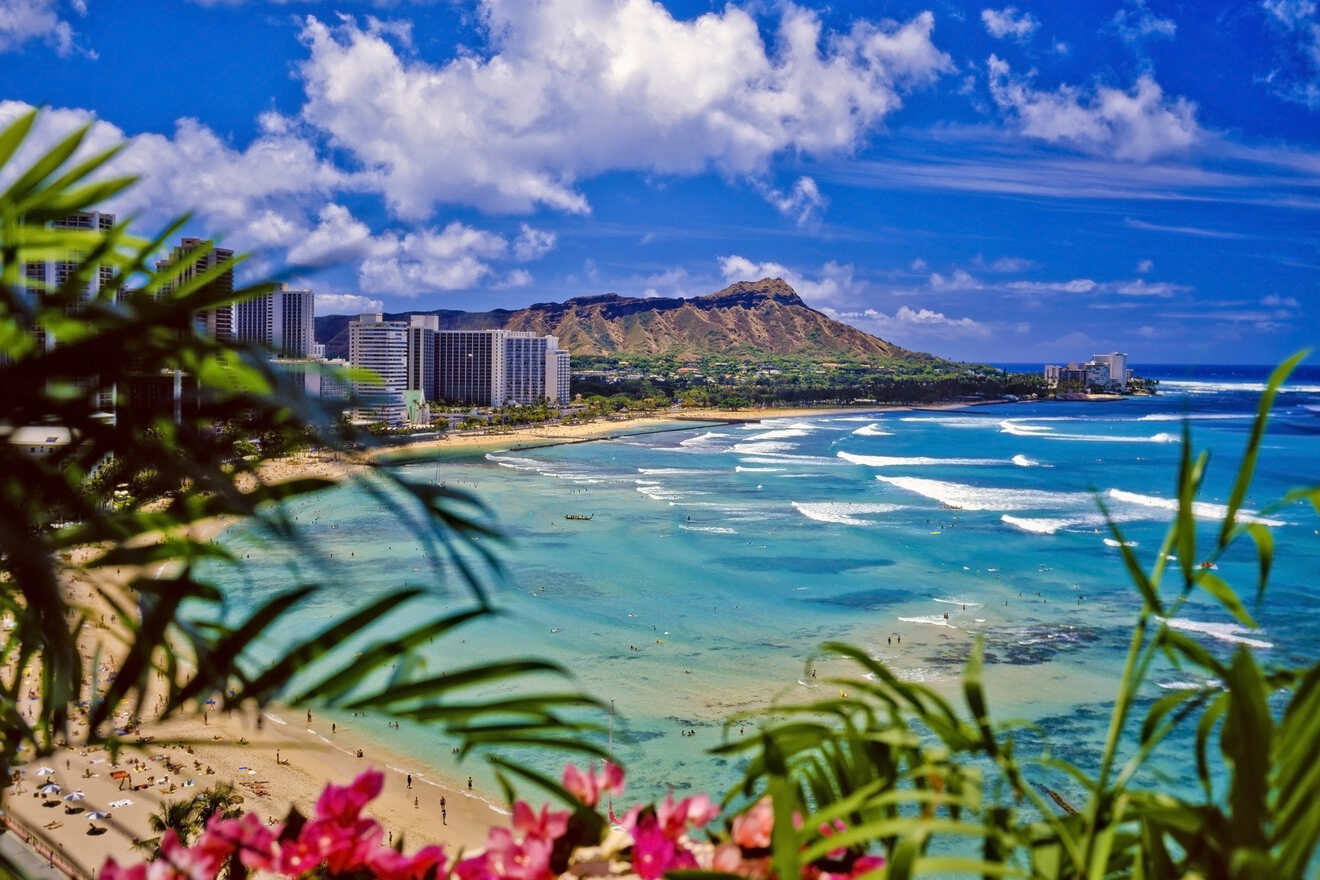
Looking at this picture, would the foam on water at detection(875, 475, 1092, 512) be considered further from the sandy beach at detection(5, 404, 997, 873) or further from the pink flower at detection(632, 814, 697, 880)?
the pink flower at detection(632, 814, 697, 880)

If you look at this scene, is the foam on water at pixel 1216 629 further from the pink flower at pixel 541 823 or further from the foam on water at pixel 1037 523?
the pink flower at pixel 541 823

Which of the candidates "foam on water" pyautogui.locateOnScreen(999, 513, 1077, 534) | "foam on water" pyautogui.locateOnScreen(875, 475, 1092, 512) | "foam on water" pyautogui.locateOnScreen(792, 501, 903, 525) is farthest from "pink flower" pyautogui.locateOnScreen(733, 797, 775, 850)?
"foam on water" pyautogui.locateOnScreen(875, 475, 1092, 512)

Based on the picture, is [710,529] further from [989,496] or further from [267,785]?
[267,785]

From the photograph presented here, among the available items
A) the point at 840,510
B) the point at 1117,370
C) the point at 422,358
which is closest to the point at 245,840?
the point at 840,510

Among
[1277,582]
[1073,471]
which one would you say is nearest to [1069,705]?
[1277,582]

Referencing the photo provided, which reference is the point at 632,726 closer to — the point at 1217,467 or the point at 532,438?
the point at 1217,467
